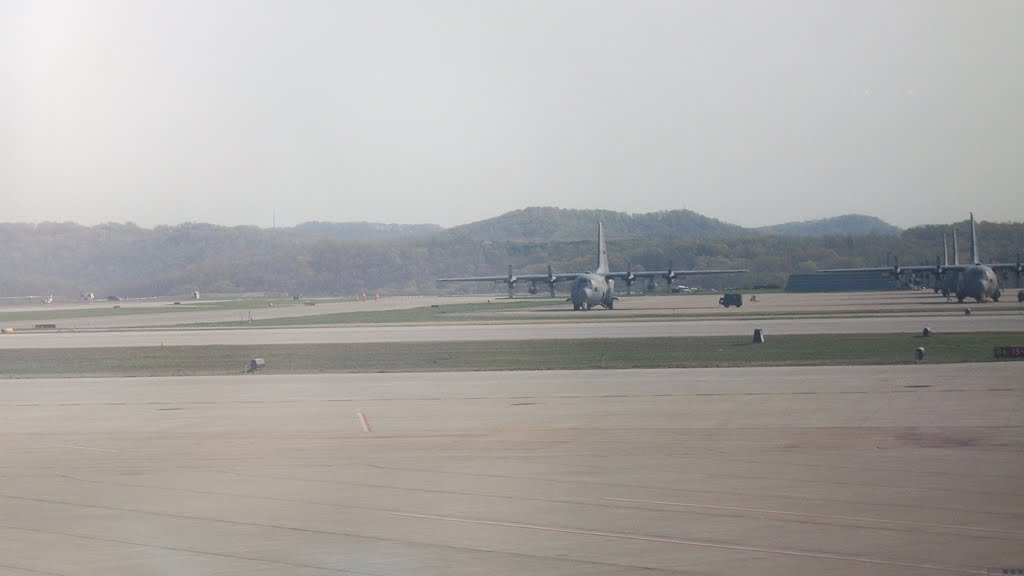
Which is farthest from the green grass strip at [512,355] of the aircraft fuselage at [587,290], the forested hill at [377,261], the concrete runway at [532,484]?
the forested hill at [377,261]

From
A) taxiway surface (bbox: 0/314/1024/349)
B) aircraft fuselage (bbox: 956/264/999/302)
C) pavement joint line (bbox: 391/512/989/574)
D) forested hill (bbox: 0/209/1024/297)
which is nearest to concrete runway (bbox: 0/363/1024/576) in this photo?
pavement joint line (bbox: 391/512/989/574)

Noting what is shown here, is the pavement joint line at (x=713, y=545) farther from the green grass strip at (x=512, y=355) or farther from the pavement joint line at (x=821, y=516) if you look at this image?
the green grass strip at (x=512, y=355)

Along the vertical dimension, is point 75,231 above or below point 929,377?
above

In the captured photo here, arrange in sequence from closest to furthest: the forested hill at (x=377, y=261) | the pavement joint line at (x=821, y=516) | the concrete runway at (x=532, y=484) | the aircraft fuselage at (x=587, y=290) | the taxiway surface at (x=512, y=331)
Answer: the concrete runway at (x=532, y=484), the pavement joint line at (x=821, y=516), the taxiway surface at (x=512, y=331), the aircraft fuselage at (x=587, y=290), the forested hill at (x=377, y=261)

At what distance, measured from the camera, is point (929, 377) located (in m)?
30.1

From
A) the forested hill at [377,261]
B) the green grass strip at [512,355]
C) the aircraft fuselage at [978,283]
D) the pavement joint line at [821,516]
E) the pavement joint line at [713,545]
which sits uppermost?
the forested hill at [377,261]

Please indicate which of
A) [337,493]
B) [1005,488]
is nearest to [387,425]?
[337,493]

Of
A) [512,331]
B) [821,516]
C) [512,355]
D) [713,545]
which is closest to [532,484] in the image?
[713,545]

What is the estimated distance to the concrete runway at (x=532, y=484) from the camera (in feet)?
37.1

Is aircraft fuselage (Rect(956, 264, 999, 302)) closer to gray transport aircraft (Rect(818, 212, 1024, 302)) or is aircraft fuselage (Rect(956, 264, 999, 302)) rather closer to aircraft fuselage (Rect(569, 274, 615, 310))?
gray transport aircraft (Rect(818, 212, 1024, 302))

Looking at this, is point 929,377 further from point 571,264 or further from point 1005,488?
point 571,264

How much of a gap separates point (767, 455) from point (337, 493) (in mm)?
7655

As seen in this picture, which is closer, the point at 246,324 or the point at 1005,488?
the point at 1005,488

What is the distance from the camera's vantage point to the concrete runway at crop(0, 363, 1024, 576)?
11.3 metres
